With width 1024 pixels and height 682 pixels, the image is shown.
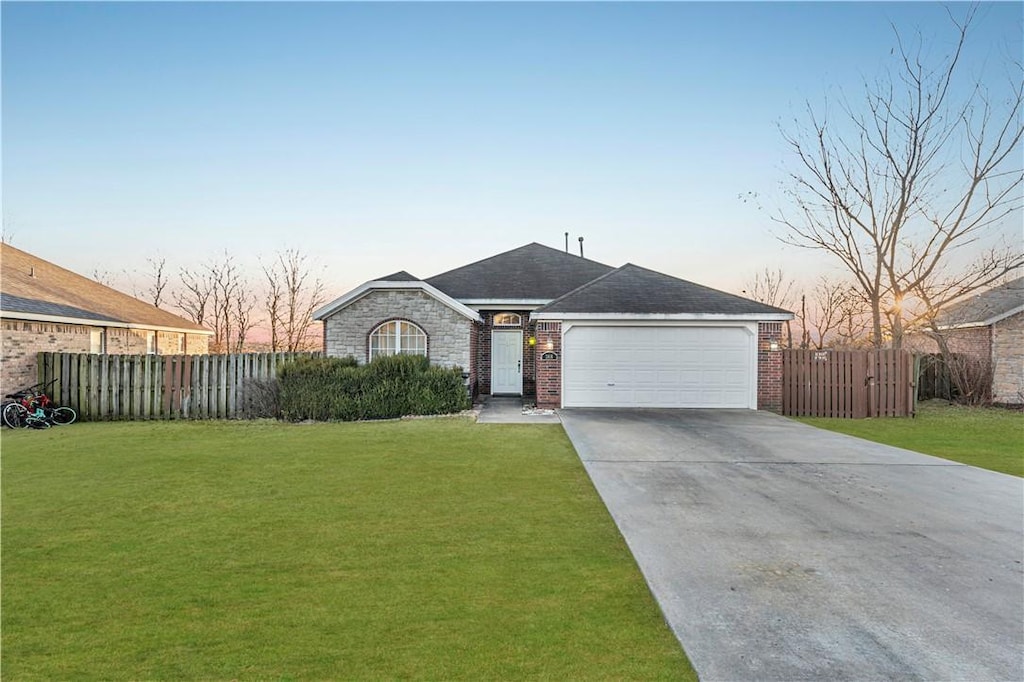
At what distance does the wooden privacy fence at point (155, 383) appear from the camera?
13.0 m

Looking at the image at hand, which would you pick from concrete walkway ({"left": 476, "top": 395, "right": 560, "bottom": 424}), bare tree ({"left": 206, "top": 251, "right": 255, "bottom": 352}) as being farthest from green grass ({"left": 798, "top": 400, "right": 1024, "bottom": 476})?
bare tree ({"left": 206, "top": 251, "right": 255, "bottom": 352})

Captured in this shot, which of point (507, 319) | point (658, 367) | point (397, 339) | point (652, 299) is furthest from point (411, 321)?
point (658, 367)

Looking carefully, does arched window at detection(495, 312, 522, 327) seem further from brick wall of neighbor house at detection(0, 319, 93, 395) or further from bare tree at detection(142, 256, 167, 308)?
bare tree at detection(142, 256, 167, 308)

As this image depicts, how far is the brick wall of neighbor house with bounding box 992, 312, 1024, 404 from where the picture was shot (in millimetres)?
16031

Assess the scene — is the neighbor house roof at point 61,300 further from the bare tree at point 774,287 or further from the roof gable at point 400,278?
the bare tree at point 774,287

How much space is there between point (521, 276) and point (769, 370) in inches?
349

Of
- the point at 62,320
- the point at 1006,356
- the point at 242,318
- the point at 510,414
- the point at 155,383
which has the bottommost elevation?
A: the point at 510,414

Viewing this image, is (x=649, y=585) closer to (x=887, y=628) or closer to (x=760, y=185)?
(x=887, y=628)

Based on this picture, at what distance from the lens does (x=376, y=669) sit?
9.00 feet

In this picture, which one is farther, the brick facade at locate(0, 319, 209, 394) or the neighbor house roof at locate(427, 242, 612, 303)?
the neighbor house roof at locate(427, 242, 612, 303)

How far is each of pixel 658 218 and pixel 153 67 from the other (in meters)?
15.8

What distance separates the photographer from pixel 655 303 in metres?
14.2

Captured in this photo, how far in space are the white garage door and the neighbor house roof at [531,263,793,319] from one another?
51 cm

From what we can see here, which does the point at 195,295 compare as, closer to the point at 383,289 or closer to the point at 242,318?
the point at 242,318
